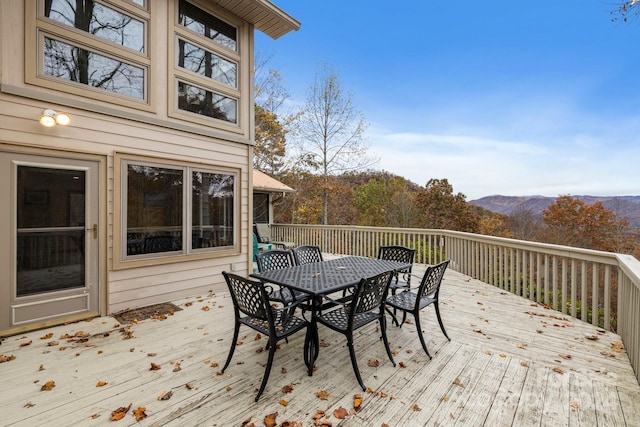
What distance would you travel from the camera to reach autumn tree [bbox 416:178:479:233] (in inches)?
593

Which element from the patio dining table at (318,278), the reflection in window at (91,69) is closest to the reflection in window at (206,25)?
the reflection in window at (91,69)

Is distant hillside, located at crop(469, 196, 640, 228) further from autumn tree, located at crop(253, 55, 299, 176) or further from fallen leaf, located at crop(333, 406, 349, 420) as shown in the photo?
fallen leaf, located at crop(333, 406, 349, 420)

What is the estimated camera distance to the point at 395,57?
1080 cm

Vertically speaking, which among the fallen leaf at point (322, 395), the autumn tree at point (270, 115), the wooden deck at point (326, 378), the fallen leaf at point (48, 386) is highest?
the autumn tree at point (270, 115)

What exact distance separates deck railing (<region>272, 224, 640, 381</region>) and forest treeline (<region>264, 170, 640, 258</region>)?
13.8ft

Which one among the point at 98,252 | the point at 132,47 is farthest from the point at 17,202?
the point at 132,47

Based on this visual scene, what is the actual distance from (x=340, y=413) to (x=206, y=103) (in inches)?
192

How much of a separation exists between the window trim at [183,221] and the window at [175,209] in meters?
0.01

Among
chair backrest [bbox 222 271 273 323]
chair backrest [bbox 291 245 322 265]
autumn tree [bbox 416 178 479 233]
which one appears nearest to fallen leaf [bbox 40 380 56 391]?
chair backrest [bbox 222 271 273 323]

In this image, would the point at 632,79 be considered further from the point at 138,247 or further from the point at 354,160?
the point at 138,247

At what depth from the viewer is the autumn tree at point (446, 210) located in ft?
49.4

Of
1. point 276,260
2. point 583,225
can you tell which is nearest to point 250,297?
point 276,260

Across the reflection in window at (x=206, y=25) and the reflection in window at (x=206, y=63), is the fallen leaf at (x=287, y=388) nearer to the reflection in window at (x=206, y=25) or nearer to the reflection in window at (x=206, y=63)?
the reflection in window at (x=206, y=63)

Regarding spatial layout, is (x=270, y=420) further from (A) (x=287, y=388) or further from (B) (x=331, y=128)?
(B) (x=331, y=128)
